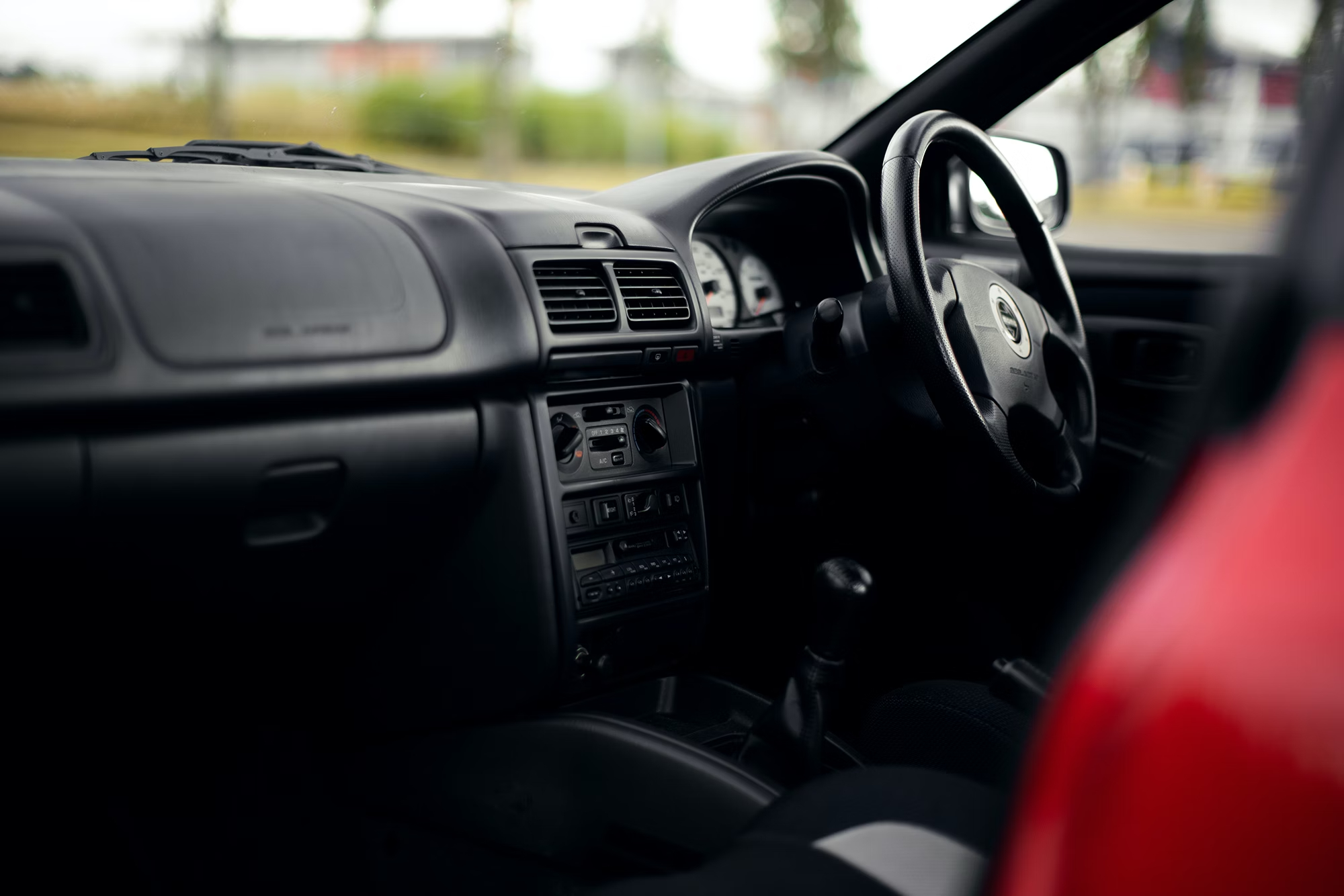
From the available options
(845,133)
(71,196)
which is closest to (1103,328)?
(845,133)

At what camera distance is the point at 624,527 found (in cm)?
200

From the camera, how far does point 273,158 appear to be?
84.2 inches

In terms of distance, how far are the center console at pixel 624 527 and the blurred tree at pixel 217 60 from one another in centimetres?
194

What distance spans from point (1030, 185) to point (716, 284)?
0.78 metres

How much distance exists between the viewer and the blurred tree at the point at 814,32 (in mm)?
25594

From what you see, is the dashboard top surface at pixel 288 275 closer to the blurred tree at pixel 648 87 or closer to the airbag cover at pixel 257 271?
the airbag cover at pixel 257 271

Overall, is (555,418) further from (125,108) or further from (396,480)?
(125,108)

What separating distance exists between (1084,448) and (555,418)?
2.92 feet

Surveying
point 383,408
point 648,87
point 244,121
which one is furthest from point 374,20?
point 383,408

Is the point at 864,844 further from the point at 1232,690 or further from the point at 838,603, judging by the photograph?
the point at 838,603

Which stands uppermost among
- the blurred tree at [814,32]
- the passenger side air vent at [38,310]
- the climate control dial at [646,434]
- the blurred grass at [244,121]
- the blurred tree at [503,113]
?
the blurred tree at [814,32]

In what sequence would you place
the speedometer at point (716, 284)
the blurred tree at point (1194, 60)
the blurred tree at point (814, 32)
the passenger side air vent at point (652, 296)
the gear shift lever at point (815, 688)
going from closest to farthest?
the gear shift lever at point (815, 688) < the passenger side air vent at point (652, 296) < the speedometer at point (716, 284) < the blurred tree at point (1194, 60) < the blurred tree at point (814, 32)

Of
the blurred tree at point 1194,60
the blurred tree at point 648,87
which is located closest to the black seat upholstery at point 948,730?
the blurred tree at point 1194,60

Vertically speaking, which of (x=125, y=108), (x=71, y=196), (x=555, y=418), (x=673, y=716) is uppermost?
(x=125, y=108)
